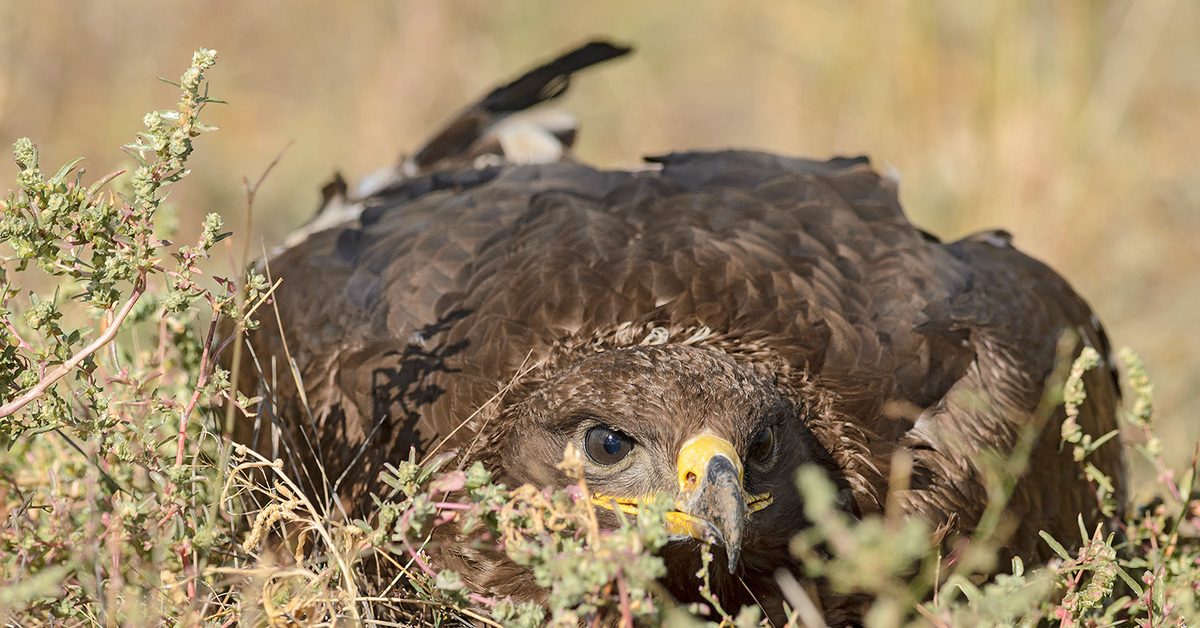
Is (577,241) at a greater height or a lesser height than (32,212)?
lesser

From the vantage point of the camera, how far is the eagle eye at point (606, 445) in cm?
350

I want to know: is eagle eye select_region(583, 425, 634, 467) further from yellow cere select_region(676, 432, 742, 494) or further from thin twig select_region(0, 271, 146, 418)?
thin twig select_region(0, 271, 146, 418)

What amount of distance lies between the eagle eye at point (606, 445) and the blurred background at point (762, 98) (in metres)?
3.24

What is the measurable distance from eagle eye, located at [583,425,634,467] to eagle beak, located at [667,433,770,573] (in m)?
0.19

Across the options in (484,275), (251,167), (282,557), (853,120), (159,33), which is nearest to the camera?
(282,557)

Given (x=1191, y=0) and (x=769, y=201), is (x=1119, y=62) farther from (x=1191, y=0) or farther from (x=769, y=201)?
(x=769, y=201)

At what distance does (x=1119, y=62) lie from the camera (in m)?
7.26

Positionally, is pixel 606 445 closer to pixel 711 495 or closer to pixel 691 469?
pixel 691 469

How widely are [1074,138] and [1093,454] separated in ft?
11.1

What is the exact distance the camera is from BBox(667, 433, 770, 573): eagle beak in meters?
3.08

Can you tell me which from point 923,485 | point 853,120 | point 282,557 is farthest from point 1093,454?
point 853,120

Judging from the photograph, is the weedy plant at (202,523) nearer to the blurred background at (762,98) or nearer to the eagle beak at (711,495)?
the eagle beak at (711,495)

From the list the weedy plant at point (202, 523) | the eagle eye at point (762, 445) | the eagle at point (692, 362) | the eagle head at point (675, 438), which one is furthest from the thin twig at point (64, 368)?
the eagle eye at point (762, 445)

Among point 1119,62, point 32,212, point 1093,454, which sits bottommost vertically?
point 1093,454
